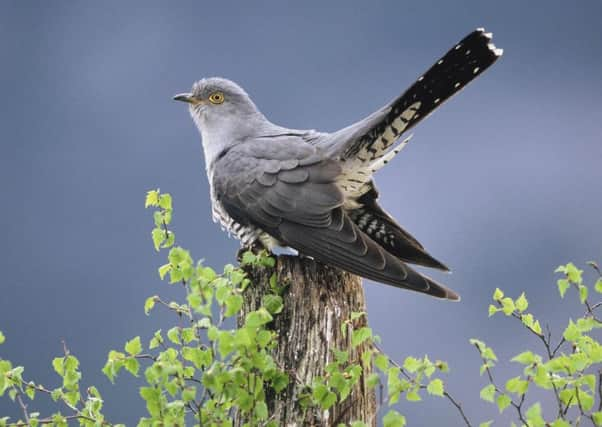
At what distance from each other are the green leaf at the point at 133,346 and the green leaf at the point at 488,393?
4.96 ft

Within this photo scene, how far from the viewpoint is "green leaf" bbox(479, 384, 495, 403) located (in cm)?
306

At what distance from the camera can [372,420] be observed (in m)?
3.79

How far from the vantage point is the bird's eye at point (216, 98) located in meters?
5.65

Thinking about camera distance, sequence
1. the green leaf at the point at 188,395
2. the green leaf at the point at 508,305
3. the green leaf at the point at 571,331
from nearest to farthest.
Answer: the green leaf at the point at 188,395, the green leaf at the point at 571,331, the green leaf at the point at 508,305

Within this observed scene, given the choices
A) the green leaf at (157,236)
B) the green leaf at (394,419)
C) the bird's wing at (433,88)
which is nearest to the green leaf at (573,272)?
the green leaf at (394,419)

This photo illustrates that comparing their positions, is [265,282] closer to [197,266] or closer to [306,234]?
[306,234]

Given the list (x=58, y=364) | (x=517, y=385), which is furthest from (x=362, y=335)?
(x=58, y=364)

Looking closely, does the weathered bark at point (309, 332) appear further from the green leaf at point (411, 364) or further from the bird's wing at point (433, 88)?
the bird's wing at point (433, 88)

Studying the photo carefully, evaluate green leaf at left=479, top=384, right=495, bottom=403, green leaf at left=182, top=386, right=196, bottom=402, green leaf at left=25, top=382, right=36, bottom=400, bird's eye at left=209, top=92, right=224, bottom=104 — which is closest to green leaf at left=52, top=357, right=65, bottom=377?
green leaf at left=25, top=382, right=36, bottom=400

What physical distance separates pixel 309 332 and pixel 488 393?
103 cm

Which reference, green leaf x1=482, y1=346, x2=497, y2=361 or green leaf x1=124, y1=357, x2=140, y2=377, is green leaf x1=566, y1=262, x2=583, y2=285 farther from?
green leaf x1=124, y1=357, x2=140, y2=377

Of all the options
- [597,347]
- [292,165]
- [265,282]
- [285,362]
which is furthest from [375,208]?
[597,347]

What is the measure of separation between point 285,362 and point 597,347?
4.93 feet

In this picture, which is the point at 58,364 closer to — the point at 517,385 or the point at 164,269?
the point at 164,269
